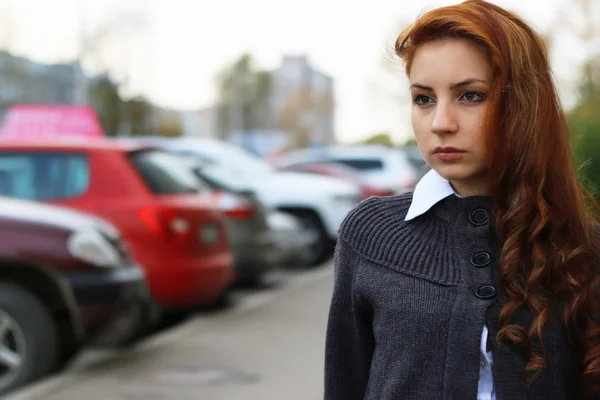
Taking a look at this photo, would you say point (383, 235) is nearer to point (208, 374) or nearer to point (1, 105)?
point (208, 374)

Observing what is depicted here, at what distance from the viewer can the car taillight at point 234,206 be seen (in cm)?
1082

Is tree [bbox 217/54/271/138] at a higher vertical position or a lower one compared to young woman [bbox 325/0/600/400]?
lower

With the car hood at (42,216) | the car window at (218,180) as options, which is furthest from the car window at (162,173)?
A: the car window at (218,180)

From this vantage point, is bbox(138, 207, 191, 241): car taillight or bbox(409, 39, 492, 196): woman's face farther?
bbox(138, 207, 191, 241): car taillight

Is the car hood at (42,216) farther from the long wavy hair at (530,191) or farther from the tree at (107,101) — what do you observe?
the tree at (107,101)

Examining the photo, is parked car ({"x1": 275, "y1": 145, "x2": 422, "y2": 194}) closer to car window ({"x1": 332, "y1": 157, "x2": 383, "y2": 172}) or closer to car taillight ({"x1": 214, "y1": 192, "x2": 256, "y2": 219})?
car window ({"x1": 332, "y1": 157, "x2": 383, "y2": 172})

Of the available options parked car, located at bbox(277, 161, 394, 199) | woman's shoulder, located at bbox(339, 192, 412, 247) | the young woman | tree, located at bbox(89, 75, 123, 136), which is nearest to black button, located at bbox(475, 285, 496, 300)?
the young woman

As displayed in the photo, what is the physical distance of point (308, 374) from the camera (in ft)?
23.6

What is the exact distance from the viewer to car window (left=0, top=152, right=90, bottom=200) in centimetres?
856

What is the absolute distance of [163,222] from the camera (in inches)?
340

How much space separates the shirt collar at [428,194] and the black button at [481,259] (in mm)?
149

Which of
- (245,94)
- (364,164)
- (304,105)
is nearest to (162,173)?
(364,164)

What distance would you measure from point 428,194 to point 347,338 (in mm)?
350

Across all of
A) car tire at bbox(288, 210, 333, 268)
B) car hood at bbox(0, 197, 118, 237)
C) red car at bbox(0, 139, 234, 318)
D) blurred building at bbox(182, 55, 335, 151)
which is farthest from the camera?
blurred building at bbox(182, 55, 335, 151)
